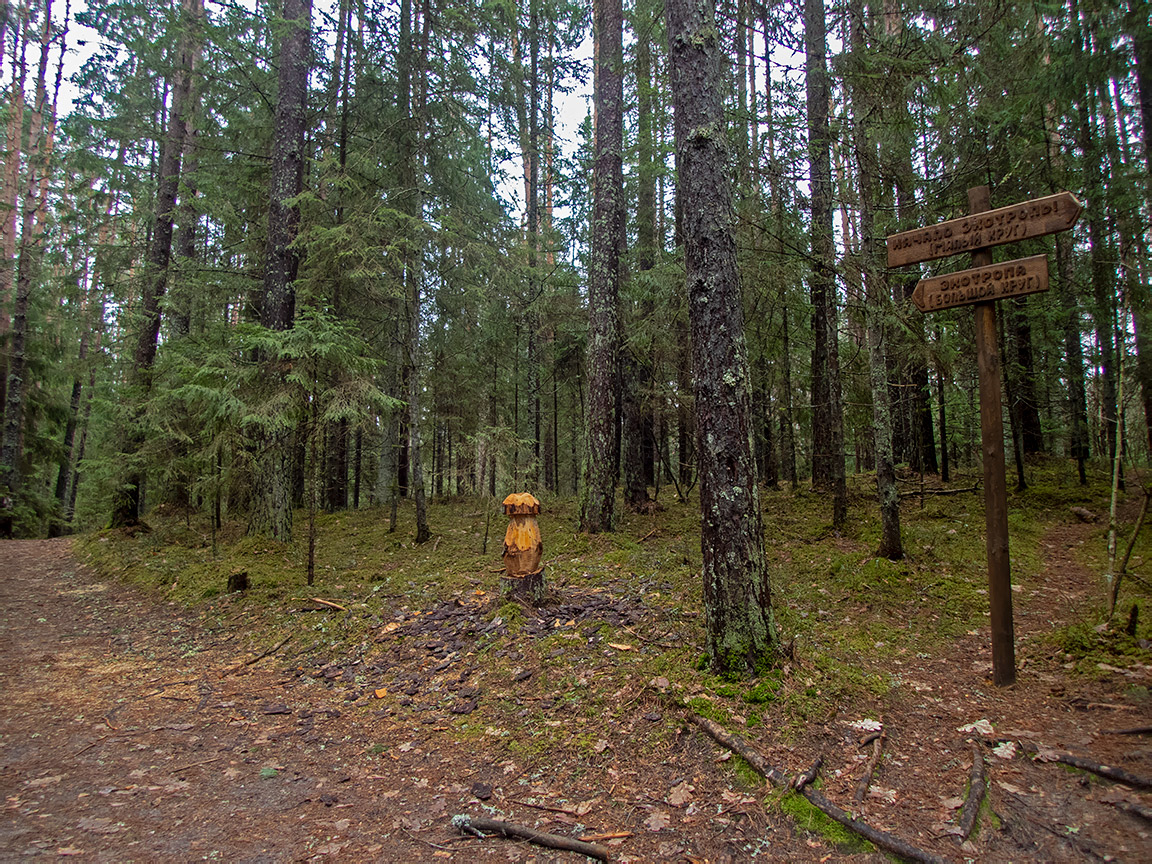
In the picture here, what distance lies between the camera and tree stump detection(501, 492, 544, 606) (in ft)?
20.0

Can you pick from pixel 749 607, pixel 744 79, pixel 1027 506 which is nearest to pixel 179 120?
pixel 744 79

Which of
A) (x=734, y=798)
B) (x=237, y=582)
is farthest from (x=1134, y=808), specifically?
(x=237, y=582)

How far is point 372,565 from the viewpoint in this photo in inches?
357

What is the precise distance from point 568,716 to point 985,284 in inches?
183

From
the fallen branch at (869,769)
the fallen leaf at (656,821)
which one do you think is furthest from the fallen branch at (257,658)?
the fallen branch at (869,769)

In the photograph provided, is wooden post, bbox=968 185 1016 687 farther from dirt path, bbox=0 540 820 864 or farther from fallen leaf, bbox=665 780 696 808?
fallen leaf, bbox=665 780 696 808

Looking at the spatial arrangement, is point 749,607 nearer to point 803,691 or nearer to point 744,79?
point 803,691

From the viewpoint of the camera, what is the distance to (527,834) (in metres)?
2.90

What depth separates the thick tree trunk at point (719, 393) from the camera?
407cm

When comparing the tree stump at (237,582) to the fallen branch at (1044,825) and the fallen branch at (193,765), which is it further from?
the fallen branch at (1044,825)

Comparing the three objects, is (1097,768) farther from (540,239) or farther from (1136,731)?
(540,239)

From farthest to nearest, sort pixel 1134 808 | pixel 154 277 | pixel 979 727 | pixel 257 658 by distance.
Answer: pixel 154 277, pixel 257 658, pixel 979 727, pixel 1134 808

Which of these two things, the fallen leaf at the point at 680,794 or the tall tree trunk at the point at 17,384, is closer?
the fallen leaf at the point at 680,794

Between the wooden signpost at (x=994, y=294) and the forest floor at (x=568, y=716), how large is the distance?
0.66m
